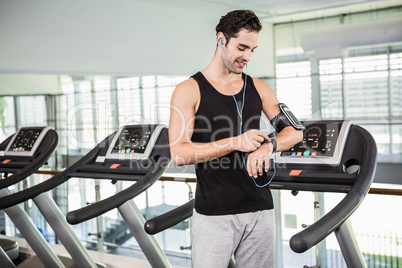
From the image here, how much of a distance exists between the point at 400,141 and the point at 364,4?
3028mm

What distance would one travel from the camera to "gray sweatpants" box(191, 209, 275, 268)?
1.44 meters

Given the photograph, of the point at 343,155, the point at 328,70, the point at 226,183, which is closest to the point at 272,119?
the point at 226,183

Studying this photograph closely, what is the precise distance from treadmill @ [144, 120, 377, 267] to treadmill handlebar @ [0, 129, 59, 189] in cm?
124

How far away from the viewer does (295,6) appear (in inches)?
392

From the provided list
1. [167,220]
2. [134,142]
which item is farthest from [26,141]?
[167,220]

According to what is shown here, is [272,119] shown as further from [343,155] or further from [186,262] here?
[186,262]

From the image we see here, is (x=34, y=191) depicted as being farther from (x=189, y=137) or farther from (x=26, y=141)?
(x=189, y=137)

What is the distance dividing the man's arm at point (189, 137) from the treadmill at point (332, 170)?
0.49 meters

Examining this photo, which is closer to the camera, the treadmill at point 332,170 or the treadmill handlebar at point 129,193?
the treadmill at point 332,170

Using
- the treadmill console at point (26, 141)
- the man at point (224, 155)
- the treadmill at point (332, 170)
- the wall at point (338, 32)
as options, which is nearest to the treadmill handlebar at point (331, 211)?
the treadmill at point (332, 170)

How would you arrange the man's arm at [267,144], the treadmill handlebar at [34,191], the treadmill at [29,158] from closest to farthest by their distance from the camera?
the man's arm at [267,144], the treadmill handlebar at [34,191], the treadmill at [29,158]

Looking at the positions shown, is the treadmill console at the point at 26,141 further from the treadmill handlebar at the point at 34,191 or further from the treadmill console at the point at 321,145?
the treadmill console at the point at 321,145

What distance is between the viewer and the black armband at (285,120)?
5.06ft

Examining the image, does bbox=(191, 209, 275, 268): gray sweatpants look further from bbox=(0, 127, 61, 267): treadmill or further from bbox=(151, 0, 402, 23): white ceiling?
bbox=(151, 0, 402, 23): white ceiling
